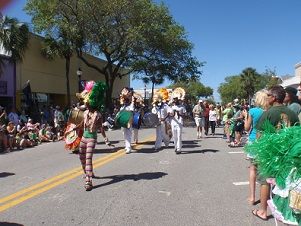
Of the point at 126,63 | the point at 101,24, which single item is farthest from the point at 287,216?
the point at 126,63

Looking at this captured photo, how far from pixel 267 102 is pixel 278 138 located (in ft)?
7.17

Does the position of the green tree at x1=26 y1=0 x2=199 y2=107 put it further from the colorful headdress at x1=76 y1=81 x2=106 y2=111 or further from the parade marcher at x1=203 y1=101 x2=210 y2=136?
the colorful headdress at x1=76 y1=81 x2=106 y2=111

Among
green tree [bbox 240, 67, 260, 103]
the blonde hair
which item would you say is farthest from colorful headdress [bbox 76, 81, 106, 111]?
green tree [bbox 240, 67, 260, 103]

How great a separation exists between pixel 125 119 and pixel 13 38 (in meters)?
13.1

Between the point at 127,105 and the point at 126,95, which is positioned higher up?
the point at 126,95

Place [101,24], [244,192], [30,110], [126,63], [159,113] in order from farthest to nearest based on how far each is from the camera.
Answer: [126,63] → [101,24] → [30,110] → [159,113] → [244,192]

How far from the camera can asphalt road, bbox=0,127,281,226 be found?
6762 millimetres

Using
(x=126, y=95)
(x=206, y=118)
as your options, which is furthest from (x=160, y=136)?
(x=206, y=118)

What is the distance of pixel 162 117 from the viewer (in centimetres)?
1538

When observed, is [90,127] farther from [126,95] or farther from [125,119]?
[126,95]

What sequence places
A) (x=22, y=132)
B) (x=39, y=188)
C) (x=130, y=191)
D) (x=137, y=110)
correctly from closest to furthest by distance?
(x=130, y=191) → (x=39, y=188) → (x=137, y=110) → (x=22, y=132)

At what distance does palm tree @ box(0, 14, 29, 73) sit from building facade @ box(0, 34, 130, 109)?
688 millimetres

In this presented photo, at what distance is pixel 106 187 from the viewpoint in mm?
9008

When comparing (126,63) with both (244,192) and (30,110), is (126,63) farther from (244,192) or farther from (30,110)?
(244,192)
